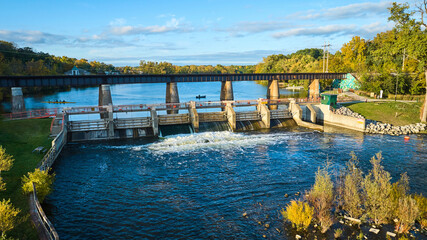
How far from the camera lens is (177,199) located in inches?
917

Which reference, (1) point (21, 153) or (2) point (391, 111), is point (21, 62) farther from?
(2) point (391, 111)

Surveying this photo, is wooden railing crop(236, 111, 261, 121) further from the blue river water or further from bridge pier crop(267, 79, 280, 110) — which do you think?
bridge pier crop(267, 79, 280, 110)

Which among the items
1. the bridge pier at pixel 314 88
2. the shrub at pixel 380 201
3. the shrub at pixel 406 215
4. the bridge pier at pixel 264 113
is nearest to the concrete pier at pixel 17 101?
the bridge pier at pixel 264 113

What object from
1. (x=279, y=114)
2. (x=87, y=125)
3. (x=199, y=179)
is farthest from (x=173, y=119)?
(x=199, y=179)

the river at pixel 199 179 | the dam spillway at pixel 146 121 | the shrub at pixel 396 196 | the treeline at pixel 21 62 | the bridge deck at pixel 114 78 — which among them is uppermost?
the treeline at pixel 21 62

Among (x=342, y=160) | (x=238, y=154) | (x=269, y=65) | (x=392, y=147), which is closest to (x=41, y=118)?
(x=238, y=154)

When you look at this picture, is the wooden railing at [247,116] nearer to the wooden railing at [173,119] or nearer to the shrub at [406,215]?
the wooden railing at [173,119]

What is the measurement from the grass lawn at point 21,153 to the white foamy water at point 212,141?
11708 mm

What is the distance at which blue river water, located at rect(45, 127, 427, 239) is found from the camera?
19359 millimetres

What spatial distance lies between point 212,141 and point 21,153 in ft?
73.1

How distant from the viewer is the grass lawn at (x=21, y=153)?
53.2ft

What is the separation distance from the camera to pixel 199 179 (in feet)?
90.0

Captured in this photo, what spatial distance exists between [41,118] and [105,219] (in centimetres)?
3248

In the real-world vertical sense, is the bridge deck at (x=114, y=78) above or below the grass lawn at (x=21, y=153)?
above
